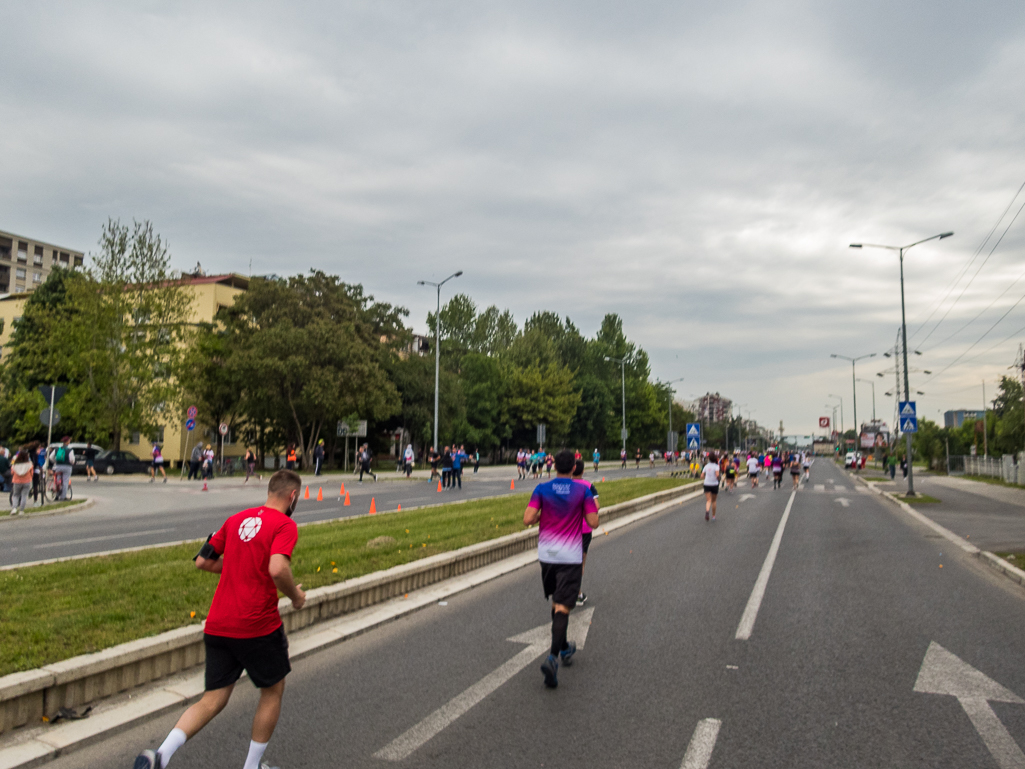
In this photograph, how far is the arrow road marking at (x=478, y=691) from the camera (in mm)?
4566

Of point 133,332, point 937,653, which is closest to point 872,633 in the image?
point 937,653

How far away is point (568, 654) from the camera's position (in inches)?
245

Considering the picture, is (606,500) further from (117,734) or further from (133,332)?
(133,332)

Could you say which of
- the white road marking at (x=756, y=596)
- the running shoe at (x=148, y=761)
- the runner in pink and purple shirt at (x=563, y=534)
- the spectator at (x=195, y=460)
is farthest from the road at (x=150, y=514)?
the white road marking at (x=756, y=596)

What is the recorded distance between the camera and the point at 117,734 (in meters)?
4.71

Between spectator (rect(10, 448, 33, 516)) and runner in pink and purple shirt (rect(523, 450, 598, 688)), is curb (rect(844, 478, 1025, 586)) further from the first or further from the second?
spectator (rect(10, 448, 33, 516))

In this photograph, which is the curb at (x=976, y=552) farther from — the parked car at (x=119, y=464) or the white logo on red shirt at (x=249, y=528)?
the parked car at (x=119, y=464)

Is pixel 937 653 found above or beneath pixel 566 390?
beneath

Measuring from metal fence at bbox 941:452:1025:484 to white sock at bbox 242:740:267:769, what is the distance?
144 feet

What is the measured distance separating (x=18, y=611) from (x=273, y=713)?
402 centimetres

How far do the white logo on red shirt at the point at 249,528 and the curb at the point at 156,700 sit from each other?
5.69 feet

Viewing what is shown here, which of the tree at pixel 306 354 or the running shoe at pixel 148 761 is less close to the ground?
the tree at pixel 306 354

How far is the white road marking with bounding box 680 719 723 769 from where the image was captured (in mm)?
4348

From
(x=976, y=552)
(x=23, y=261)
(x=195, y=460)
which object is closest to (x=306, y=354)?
(x=195, y=460)
